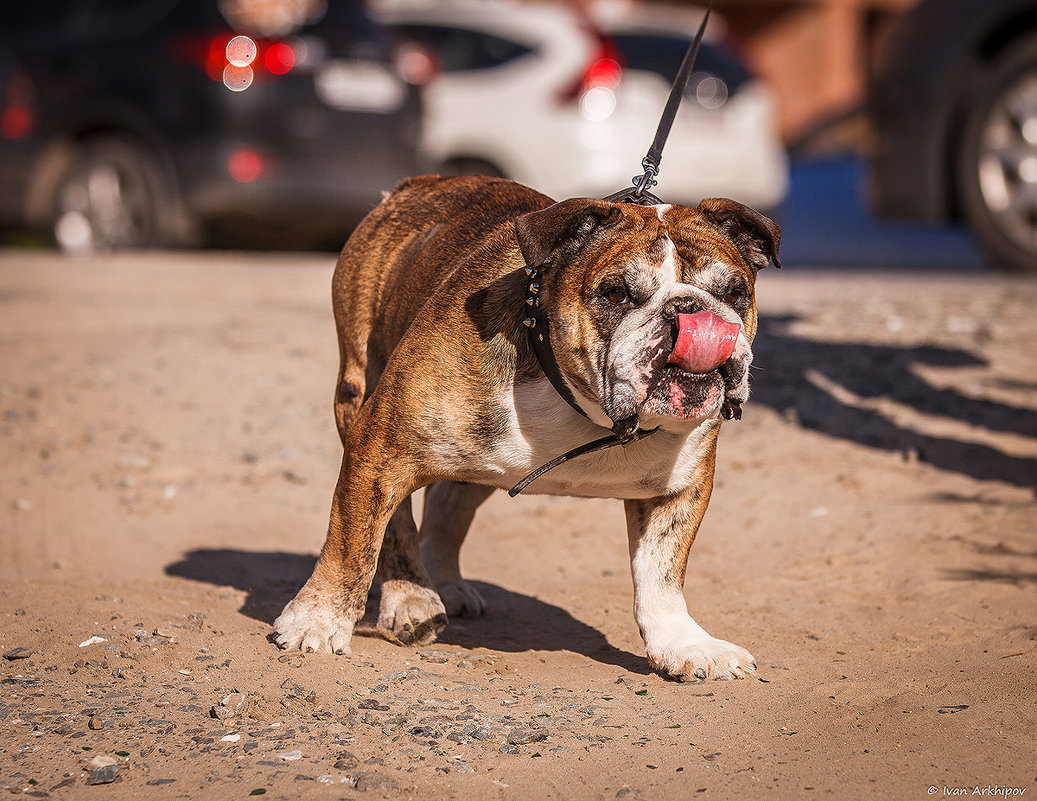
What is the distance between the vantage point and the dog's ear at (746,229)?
362 centimetres

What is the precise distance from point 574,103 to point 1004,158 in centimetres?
441

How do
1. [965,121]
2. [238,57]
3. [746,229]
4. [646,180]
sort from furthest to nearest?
[238,57] → [965,121] → [646,180] → [746,229]

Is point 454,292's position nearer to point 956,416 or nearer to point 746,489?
point 746,489

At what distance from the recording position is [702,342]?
3.13 meters

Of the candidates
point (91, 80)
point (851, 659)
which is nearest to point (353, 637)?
point (851, 659)

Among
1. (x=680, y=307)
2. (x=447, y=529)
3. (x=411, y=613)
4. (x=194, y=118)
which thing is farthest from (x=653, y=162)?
(x=194, y=118)

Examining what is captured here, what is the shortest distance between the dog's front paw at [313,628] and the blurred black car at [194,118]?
703 centimetres

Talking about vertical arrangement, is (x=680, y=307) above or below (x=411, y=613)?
above

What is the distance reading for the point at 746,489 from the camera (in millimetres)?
5938

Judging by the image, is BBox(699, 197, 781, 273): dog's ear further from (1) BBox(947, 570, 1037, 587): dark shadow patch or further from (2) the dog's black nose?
(1) BBox(947, 570, 1037, 587): dark shadow patch

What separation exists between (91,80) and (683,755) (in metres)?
9.25

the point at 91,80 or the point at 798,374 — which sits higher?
the point at 91,80

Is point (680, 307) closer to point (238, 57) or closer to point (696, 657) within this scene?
point (696, 657)

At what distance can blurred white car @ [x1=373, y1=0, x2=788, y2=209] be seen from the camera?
1175 cm
